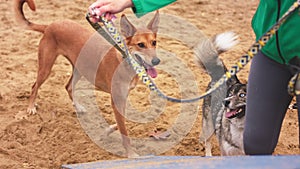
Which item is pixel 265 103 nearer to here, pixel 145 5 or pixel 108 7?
pixel 145 5

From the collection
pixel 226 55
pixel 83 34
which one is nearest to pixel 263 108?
pixel 83 34

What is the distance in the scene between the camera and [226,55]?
18.6 feet

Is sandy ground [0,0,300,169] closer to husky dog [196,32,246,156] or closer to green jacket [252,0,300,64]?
husky dog [196,32,246,156]

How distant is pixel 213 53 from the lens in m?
3.80

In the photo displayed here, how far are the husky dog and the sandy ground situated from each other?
11.9 inches

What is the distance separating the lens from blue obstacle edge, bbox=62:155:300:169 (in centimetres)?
180

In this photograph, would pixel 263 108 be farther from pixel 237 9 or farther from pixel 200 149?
pixel 237 9

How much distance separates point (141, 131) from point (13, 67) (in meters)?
1.74

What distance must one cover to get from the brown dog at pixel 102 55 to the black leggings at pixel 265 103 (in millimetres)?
1575

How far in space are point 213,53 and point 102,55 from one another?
1.00 metres

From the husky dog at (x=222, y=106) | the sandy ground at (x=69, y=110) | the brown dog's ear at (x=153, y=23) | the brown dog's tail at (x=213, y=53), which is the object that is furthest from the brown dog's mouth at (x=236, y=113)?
the brown dog's ear at (x=153, y=23)

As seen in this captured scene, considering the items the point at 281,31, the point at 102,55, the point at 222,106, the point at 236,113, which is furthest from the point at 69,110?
the point at 281,31

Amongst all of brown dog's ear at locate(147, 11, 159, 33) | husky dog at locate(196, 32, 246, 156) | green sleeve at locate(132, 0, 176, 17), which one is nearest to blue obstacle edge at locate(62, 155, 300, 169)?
green sleeve at locate(132, 0, 176, 17)

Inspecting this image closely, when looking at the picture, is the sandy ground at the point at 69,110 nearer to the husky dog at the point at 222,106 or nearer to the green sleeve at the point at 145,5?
the husky dog at the point at 222,106
